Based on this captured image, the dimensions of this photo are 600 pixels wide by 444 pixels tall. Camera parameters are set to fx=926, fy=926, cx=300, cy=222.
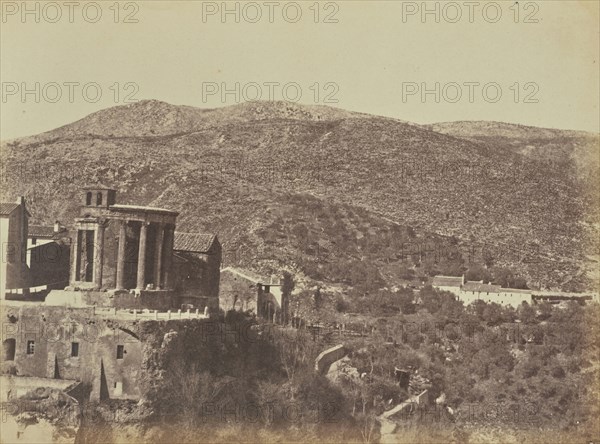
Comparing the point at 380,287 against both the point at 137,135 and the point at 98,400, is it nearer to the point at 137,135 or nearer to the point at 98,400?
the point at 98,400

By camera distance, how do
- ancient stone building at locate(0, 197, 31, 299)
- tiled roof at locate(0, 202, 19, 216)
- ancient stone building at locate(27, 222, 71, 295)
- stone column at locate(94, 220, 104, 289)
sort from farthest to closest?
ancient stone building at locate(27, 222, 71, 295)
tiled roof at locate(0, 202, 19, 216)
ancient stone building at locate(0, 197, 31, 299)
stone column at locate(94, 220, 104, 289)

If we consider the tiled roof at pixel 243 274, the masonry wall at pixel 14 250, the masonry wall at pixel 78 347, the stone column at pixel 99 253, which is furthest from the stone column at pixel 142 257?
the tiled roof at pixel 243 274

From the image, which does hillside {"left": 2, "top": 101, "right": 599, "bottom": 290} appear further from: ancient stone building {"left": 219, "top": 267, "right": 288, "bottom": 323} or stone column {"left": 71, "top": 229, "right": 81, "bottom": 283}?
stone column {"left": 71, "top": 229, "right": 81, "bottom": 283}

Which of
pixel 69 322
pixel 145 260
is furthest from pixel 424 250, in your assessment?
pixel 69 322

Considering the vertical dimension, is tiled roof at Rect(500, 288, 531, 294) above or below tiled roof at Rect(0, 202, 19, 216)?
below

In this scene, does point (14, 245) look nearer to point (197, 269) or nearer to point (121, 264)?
point (121, 264)

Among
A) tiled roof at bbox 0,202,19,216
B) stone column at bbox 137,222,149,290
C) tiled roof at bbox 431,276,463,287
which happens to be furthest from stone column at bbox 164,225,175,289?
tiled roof at bbox 431,276,463,287
